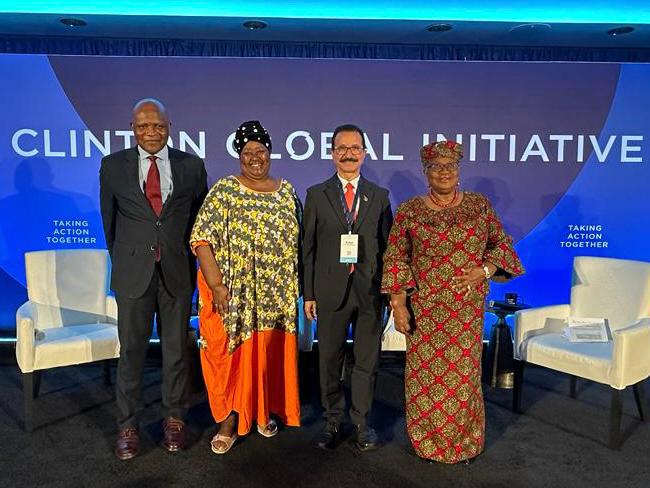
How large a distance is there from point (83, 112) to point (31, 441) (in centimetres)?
245

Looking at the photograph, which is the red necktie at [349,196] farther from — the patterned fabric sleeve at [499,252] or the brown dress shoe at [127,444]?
the brown dress shoe at [127,444]

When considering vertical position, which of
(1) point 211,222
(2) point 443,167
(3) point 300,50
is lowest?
(1) point 211,222

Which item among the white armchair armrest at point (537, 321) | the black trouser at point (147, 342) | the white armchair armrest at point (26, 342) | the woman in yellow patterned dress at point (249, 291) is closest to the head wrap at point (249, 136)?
the woman in yellow patterned dress at point (249, 291)

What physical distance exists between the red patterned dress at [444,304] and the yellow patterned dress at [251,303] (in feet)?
1.78

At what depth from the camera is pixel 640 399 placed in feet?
A: 10.5

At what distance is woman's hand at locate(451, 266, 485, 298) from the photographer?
2488mm

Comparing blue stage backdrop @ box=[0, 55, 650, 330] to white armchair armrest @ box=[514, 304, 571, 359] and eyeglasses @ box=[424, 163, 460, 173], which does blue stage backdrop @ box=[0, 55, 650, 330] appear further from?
eyeglasses @ box=[424, 163, 460, 173]

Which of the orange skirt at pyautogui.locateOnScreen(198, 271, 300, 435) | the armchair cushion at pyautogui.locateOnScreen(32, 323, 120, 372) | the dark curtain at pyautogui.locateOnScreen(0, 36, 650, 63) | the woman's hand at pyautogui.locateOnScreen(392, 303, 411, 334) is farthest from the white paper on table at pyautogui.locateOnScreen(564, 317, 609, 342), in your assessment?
the armchair cushion at pyautogui.locateOnScreen(32, 323, 120, 372)

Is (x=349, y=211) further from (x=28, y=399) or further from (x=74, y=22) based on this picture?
(x=74, y=22)

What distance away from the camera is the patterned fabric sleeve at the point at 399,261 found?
2.54 metres

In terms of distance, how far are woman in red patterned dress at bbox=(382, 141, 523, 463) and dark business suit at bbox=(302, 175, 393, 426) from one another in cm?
13

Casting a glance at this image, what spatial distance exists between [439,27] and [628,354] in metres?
2.73

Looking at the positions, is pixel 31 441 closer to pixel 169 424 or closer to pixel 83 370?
pixel 169 424

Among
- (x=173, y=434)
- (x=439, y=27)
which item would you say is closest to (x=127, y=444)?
(x=173, y=434)
